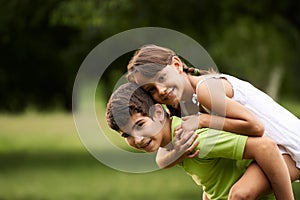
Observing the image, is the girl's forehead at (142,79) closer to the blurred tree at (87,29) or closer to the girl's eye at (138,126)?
the girl's eye at (138,126)

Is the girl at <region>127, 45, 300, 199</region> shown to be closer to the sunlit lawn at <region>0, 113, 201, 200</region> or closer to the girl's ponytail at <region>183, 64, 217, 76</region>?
the girl's ponytail at <region>183, 64, 217, 76</region>

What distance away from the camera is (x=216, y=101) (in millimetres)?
5562

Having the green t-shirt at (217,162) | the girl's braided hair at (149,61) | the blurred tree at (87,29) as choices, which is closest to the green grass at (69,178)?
the blurred tree at (87,29)

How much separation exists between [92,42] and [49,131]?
13.2m

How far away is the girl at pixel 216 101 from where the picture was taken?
559 cm

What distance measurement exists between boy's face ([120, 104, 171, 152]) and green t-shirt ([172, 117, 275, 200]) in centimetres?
8

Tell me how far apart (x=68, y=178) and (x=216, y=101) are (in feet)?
45.2

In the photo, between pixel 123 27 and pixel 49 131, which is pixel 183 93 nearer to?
pixel 123 27

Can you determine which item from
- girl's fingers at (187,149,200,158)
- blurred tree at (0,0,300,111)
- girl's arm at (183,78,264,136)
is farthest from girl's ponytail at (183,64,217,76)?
blurred tree at (0,0,300,111)

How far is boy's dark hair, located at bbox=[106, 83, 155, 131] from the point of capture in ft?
18.4

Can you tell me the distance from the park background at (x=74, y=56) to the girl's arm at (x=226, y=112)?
9.36 metres

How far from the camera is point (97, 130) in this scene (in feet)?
20.2

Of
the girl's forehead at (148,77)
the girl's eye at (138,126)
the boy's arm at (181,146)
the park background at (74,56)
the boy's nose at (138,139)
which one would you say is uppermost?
the park background at (74,56)

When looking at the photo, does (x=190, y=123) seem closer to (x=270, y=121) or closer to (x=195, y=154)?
(x=195, y=154)
